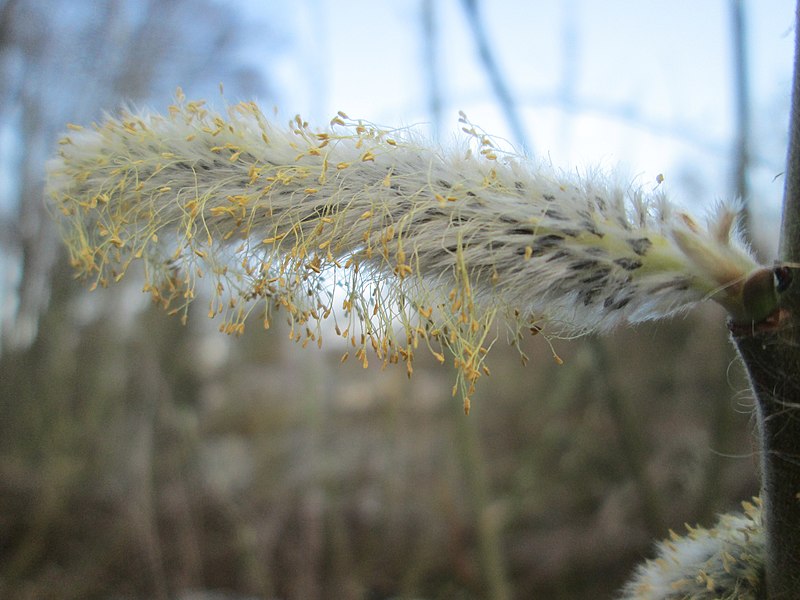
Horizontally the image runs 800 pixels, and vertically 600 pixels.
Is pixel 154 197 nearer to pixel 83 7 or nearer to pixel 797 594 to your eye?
pixel 797 594

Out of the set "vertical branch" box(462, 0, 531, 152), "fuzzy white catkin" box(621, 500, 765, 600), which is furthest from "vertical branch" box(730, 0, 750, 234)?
"fuzzy white catkin" box(621, 500, 765, 600)

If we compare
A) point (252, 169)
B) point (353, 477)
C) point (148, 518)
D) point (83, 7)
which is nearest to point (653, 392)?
point (353, 477)

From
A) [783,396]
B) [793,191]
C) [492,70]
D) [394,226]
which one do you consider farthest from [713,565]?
[492,70]

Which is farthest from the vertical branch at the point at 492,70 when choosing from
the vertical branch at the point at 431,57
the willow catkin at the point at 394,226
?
the willow catkin at the point at 394,226

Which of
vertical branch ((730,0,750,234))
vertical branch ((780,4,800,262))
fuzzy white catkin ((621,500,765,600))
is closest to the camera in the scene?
vertical branch ((780,4,800,262))

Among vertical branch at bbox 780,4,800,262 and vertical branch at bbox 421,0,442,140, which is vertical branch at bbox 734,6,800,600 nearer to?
vertical branch at bbox 780,4,800,262

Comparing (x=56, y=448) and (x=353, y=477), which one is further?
(x=353, y=477)

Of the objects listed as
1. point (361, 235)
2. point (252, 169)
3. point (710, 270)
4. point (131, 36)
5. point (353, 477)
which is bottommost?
point (353, 477)
